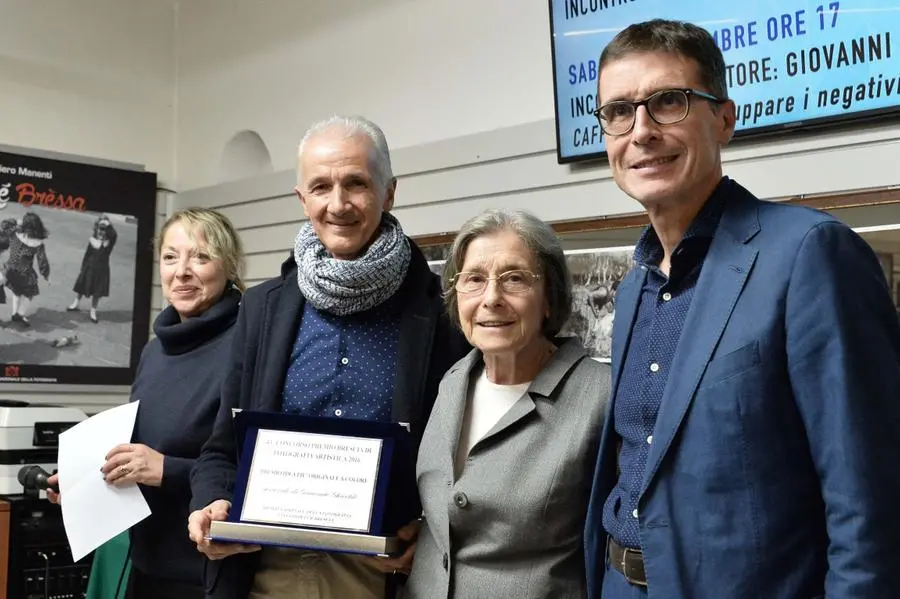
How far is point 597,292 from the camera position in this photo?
10.4ft

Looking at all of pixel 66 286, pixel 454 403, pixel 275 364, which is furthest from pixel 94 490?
pixel 66 286

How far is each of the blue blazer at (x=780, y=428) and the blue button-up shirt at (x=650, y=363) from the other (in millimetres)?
67

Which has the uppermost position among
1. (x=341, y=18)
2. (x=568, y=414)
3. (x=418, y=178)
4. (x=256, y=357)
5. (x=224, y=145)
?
(x=341, y=18)

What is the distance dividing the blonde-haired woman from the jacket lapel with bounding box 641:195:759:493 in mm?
1500

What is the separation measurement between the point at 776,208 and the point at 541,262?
24.4 inches

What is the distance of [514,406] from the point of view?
6.29 ft

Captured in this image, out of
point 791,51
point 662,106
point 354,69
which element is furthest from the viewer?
point 354,69

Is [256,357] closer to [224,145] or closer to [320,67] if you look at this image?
[320,67]

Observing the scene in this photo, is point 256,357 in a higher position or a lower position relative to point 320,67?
lower

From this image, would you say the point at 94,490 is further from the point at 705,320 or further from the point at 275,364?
the point at 705,320

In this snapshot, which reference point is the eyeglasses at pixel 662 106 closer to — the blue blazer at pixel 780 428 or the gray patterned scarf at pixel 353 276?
the blue blazer at pixel 780 428

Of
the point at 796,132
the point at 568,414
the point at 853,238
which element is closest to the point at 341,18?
the point at 796,132

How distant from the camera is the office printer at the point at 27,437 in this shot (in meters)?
3.59

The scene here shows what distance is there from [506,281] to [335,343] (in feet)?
1.43
